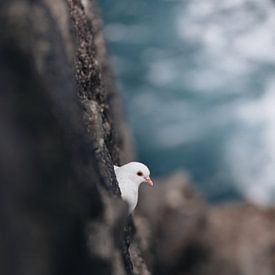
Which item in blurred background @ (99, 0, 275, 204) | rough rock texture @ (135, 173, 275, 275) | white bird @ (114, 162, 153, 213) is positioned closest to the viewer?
white bird @ (114, 162, 153, 213)

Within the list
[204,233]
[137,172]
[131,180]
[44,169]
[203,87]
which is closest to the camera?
[44,169]

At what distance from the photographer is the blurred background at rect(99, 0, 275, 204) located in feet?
155

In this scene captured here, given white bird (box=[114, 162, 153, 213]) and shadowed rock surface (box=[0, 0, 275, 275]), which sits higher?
white bird (box=[114, 162, 153, 213])

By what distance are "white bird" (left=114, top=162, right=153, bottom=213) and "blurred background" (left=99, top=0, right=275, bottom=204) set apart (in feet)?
103

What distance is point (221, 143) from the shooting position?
48.7m

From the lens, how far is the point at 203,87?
5209 cm

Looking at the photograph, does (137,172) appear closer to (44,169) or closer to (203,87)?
(44,169)

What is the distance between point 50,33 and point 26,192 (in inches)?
82.1

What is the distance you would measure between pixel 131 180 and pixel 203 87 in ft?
127

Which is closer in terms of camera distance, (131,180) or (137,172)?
(131,180)

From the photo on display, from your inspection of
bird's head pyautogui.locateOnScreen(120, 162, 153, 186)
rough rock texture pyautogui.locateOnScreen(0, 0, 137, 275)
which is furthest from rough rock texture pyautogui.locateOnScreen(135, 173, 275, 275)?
rough rock texture pyautogui.locateOnScreen(0, 0, 137, 275)

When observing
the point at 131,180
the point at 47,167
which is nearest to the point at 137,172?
the point at 131,180

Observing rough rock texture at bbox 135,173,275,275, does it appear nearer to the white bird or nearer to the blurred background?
the blurred background

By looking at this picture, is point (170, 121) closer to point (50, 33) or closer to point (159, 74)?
point (159, 74)
